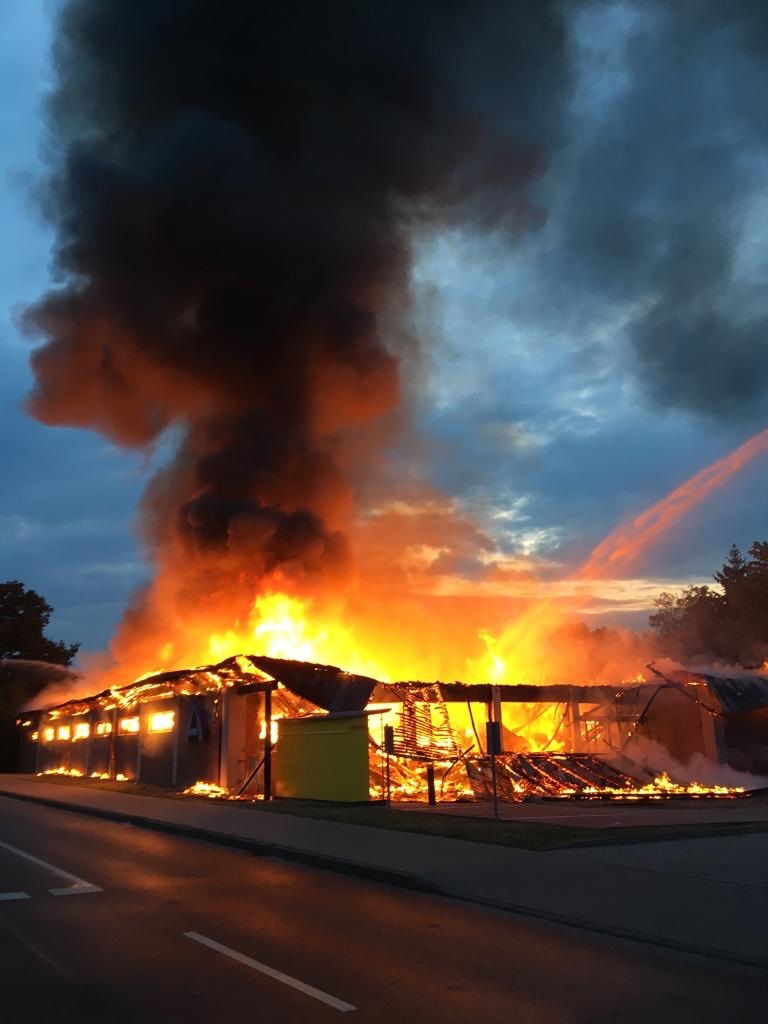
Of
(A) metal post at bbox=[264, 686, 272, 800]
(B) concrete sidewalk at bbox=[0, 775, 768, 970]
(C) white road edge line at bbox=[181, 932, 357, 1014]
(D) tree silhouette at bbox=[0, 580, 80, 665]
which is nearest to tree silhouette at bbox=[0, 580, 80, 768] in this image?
(D) tree silhouette at bbox=[0, 580, 80, 665]

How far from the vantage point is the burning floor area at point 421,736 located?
1931 centimetres

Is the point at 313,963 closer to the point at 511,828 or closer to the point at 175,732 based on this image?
the point at 511,828

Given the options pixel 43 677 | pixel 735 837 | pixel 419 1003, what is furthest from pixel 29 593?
pixel 419 1003

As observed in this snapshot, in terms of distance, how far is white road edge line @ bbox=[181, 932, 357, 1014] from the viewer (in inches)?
184

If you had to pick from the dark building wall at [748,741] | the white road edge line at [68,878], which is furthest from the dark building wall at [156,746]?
the dark building wall at [748,741]

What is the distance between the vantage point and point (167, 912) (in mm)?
7062

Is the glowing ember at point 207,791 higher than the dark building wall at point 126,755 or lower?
lower

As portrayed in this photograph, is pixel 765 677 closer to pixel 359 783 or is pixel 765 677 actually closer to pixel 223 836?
pixel 359 783

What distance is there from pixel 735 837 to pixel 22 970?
29.7 ft

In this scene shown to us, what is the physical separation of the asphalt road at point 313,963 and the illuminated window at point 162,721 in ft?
53.6

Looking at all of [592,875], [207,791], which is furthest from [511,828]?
[207,791]

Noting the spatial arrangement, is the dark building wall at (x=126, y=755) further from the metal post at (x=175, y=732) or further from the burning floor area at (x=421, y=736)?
the metal post at (x=175, y=732)

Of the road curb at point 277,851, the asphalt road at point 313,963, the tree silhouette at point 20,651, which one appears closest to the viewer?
the asphalt road at point 313,963

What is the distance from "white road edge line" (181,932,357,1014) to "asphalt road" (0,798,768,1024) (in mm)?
14
